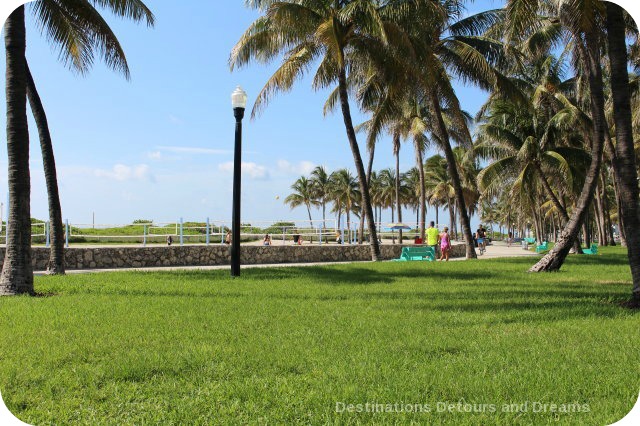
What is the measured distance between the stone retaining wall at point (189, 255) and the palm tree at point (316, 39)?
13.4 ft

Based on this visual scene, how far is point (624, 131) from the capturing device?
26.2 feet

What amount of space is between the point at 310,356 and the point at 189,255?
584 inches

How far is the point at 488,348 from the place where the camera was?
5039 mm

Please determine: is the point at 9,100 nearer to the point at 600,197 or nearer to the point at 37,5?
the point at 37,5

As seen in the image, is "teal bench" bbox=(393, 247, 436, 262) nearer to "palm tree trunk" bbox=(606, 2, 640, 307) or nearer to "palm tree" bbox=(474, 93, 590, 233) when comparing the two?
"palm tree" bbox=(474, 93, 590, 233)

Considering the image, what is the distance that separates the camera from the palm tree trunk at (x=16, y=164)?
877 centimetres

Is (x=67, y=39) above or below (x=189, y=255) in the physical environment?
above

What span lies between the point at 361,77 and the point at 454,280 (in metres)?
10.2

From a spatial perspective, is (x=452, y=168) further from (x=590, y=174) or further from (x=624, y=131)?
(x=624, y=131)

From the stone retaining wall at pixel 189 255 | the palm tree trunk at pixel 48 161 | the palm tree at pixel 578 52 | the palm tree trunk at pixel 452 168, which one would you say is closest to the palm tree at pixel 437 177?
the stone retaining wall at pixel 189 255

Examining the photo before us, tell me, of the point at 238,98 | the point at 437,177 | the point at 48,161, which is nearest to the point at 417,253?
the point at 238,98

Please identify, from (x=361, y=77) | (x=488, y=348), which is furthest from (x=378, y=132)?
(x=488, y=348)

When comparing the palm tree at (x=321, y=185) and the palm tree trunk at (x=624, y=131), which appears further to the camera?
the palm tree at (x=321, y=185)

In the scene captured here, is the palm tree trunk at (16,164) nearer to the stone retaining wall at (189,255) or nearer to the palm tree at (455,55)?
the stone retaining wall at (189,255)
